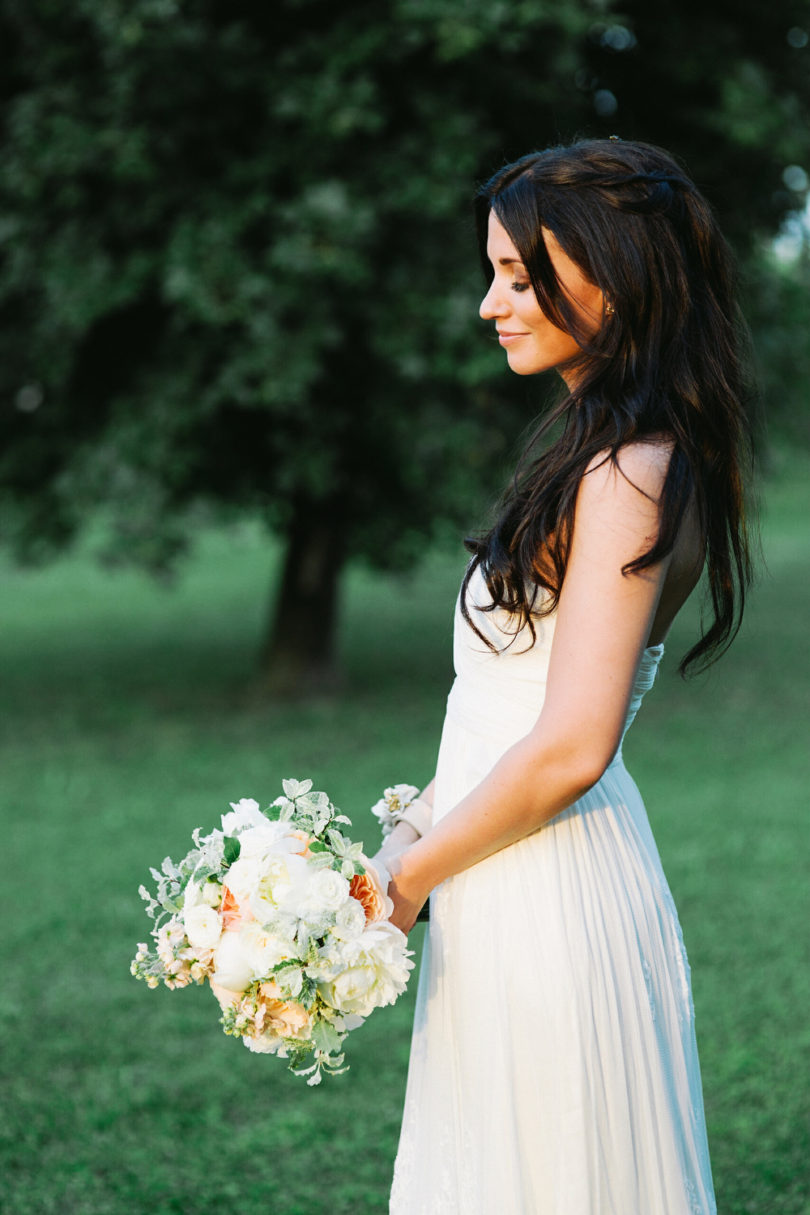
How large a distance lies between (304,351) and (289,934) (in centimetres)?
697

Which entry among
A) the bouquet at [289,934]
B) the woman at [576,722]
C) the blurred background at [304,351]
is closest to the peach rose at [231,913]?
the bouquet at [289,934]

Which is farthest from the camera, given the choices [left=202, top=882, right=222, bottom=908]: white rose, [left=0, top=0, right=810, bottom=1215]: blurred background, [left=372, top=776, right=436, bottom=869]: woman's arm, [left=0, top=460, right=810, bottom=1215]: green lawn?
[left=0, top=0, right=810, bottom=1215]: blurred background

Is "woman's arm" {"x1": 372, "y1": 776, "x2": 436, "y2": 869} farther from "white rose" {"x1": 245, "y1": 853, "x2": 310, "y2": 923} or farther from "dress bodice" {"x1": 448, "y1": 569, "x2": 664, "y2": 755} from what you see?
"white rose" {"x1": 245, "y1": 853, "x2": 310, "y2": 923}

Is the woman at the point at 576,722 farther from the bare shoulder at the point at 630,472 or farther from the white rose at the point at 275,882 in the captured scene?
the white rose at the point at 275,882

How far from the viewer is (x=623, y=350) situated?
6.04ft

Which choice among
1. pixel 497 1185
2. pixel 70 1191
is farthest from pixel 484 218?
pixel 70 1191

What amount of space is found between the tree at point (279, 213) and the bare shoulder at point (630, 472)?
262 inches

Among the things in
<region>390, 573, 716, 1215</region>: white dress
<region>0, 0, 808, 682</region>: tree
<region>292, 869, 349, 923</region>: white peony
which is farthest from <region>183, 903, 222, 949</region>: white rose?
<region>0, 0, 808, 682</region>: tree

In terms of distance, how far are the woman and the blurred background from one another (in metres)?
3.65

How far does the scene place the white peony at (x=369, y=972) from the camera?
1.72 m

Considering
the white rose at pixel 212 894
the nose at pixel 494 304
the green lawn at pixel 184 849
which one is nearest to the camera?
the white rose at pixel 212 894

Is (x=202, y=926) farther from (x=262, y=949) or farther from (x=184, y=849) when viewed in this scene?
(x=184, y=849)

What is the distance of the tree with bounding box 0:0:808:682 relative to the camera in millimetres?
8258

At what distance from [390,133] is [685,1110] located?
808 centimetres
